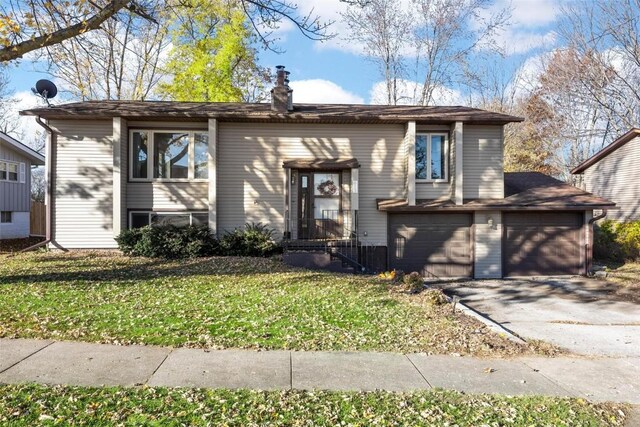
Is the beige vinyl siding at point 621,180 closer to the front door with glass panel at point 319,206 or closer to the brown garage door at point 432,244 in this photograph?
the brown garage door at point 432,244

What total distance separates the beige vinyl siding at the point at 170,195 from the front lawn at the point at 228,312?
12.7 ft

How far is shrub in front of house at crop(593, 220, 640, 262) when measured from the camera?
16312 mm

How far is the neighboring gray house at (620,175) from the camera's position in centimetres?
1791

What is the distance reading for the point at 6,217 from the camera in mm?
21250

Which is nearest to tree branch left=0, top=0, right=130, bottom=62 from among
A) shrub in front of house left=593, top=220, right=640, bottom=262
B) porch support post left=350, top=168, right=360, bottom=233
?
porch support post left=350, top=168, right=360, bottom=233

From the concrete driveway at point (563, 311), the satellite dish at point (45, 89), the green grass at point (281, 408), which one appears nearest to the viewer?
the green grass at point (281, 408)

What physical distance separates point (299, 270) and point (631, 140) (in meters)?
15.5

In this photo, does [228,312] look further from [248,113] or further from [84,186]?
[84,186]

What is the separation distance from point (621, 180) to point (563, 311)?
12.4 meters

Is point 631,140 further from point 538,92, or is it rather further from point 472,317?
point 472,317

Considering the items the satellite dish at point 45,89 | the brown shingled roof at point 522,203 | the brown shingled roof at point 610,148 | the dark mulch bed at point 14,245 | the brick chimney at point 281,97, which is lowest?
the dark mulch bed at point 14,245

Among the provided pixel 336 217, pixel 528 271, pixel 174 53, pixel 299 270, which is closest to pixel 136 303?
pixel 299 270

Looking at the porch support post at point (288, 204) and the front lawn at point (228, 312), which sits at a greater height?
the porch support post at point (288, 204)

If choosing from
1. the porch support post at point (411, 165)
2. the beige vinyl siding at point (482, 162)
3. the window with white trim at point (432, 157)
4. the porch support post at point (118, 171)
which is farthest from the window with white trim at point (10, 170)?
the beige vinyl siding at point (482, 162)
